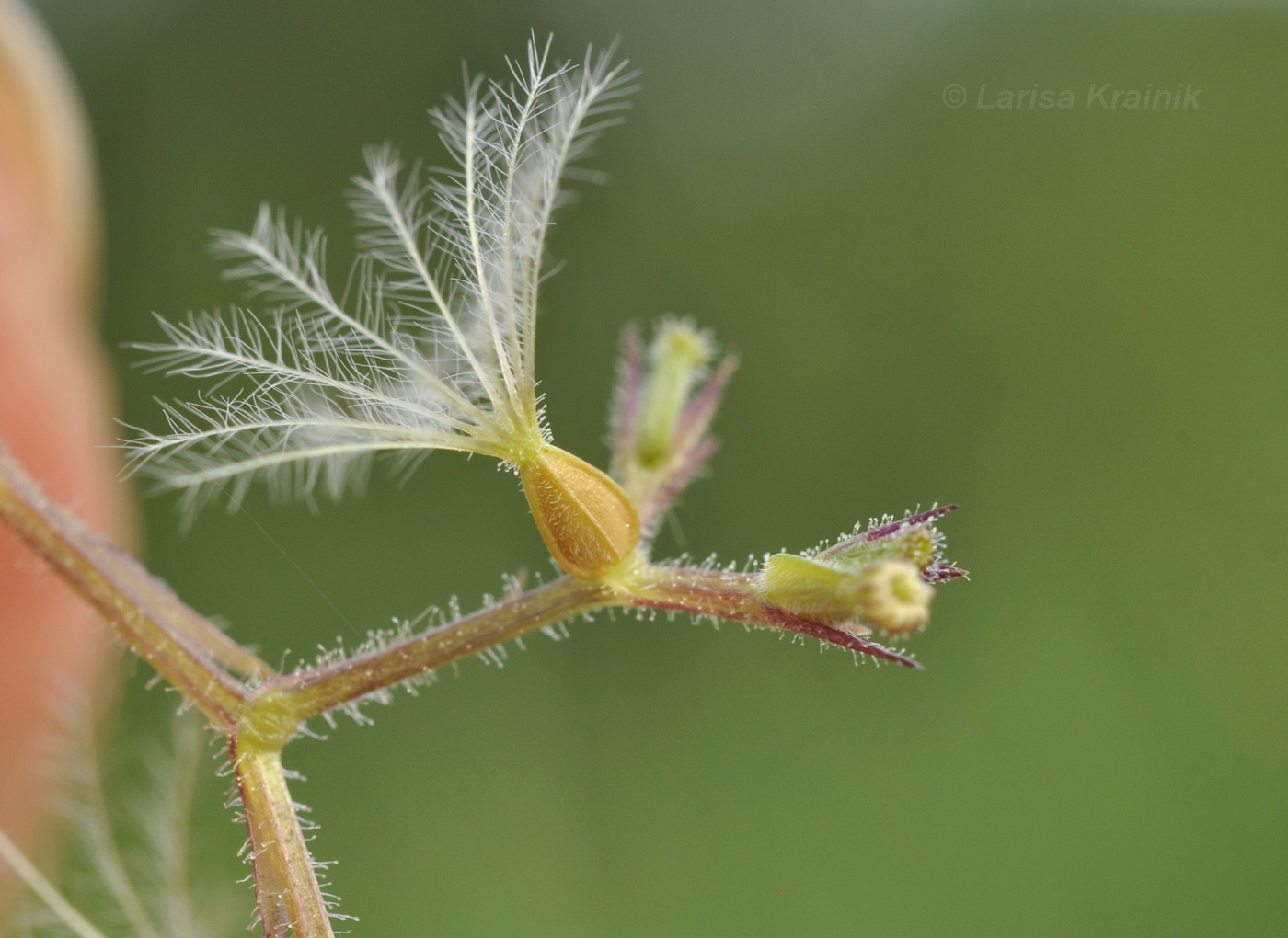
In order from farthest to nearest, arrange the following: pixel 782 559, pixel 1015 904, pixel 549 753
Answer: pixel 549 753, pixel 1015 904, pixel 782 559

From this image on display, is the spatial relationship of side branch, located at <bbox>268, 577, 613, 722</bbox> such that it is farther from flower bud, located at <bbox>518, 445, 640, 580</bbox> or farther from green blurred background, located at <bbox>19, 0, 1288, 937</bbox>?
green blurred background, located at <bbox>19, 0, 1288, 937</bbox>

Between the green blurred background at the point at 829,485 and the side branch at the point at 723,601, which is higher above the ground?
the green blurred background at the point at 829,485

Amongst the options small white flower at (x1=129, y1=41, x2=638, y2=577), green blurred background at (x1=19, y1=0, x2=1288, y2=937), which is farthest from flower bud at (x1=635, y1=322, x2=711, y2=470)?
green blurred background at (x1=19, y1=0, x2=1288, y2=937)

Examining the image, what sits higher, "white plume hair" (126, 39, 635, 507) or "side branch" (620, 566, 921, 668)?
"white plume hair" (126, 39, 635, 507)

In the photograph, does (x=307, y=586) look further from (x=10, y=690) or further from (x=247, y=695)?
(x=247, y=695)

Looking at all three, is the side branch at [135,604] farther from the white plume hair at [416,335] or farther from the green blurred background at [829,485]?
the green blurred background at [829,485]

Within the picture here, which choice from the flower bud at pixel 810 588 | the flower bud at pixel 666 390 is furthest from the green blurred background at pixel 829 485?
the flower bud at pixel 810 588

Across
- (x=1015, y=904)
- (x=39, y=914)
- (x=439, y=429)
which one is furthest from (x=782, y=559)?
(x=1015, y=904)
